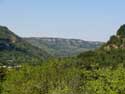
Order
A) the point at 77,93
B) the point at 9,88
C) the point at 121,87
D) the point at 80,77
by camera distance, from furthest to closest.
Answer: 1. the point at 80,77
2. the point at 9,88
3. the point at 77,93
4. the point at 121,87

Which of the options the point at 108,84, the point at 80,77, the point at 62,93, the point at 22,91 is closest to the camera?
the point at 108,84

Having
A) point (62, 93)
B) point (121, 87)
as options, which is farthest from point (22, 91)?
point (121, 87)

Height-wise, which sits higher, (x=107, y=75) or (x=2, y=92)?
(x=107, y=75)

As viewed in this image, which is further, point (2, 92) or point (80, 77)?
point (80, 77)

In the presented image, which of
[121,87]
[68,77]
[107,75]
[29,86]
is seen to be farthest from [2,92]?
[121,87]

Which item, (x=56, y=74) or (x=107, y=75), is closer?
(x=107, y=75)

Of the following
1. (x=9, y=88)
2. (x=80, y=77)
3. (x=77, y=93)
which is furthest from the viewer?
(x=80, y=77)

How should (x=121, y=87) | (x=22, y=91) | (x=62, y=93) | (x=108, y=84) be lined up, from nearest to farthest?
1. (x=121, y=87)
2. (x=108, y=84)
3. (x=62, y=93)
4. (x=22, y=91)

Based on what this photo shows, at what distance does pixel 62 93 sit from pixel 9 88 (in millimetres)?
36707

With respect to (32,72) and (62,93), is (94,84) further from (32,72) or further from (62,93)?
(32,72)

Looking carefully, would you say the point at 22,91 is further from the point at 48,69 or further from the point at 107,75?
the point at 48,69

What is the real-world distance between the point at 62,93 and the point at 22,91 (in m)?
24.6

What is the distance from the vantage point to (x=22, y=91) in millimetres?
122688

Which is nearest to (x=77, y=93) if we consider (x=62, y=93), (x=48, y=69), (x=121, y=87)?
(x=62, y=93)
